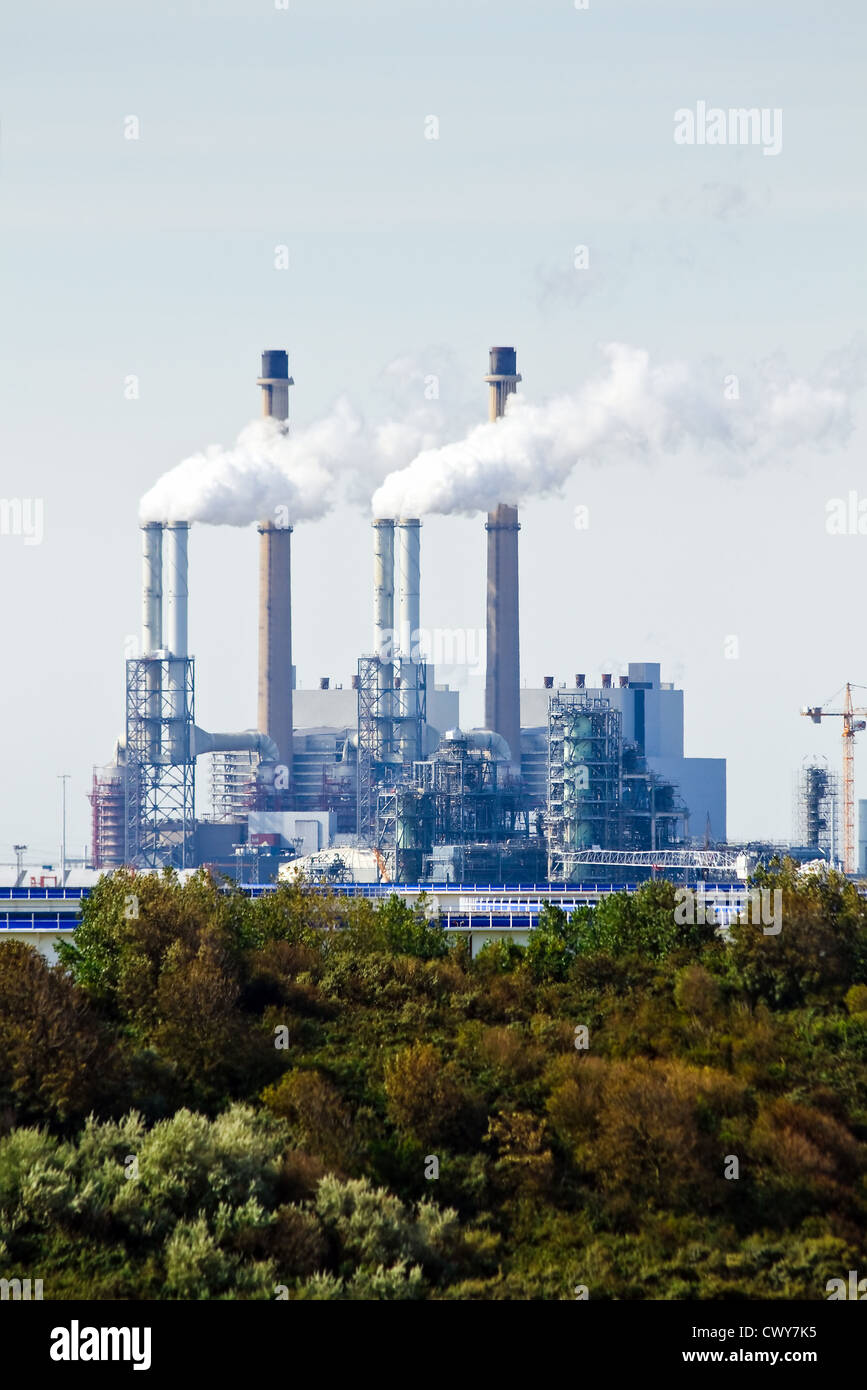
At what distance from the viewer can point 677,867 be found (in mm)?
108000

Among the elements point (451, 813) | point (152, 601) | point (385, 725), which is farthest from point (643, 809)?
point (152, 601)

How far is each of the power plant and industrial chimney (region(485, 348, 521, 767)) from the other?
13cm

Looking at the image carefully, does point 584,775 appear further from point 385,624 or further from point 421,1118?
point 421,1118

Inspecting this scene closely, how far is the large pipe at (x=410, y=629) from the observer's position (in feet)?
419

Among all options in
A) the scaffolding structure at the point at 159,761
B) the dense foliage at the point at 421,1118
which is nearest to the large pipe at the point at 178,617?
the scaffolding structure at the point at 159,761

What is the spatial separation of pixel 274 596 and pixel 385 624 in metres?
7.54

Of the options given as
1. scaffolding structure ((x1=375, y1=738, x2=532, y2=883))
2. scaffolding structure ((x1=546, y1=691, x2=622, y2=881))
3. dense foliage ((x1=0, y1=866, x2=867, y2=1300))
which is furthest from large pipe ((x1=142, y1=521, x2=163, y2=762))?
dense foliage ((x1=0, y1=866, x2=867, y2=1300))

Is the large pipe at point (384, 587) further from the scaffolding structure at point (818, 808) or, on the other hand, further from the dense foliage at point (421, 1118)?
the dense foliage at point (421, 1118)

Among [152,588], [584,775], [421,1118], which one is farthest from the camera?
[152,588]

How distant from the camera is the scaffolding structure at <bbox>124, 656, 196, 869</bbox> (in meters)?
124

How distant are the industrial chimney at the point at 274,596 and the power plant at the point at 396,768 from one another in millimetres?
126

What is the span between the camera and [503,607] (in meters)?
131
